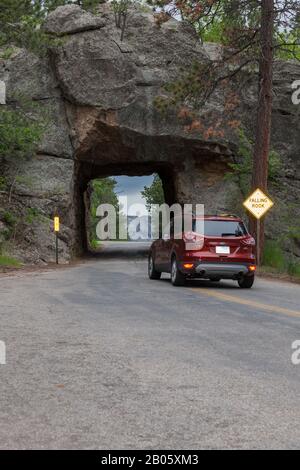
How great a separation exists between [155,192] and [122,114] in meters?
37.3

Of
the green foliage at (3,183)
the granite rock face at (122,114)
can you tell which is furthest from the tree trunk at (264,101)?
the green foliage at (3,183)

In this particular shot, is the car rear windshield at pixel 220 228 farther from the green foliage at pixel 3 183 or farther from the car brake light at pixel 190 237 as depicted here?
the green foliage at pixel 3 183

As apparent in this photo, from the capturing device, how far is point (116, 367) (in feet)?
18.9

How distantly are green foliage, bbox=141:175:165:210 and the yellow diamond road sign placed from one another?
1692 inches

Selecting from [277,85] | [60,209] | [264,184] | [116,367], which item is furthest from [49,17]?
[116,367]

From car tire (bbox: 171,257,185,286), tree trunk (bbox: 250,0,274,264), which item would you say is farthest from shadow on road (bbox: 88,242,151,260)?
car tire (bbox: 171,257,185,286)

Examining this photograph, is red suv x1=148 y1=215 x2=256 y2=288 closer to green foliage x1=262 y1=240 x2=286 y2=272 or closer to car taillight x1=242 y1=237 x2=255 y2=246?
car taillight x1=242 y1=237 x2=255 y2=246

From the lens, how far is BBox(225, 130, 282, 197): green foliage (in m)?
31.2

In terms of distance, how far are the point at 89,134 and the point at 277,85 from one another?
36.5 feet

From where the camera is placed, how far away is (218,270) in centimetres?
1477

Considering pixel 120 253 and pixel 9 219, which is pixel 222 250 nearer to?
pixel 9 219

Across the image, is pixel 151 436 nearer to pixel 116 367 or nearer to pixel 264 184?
pixel 116 367

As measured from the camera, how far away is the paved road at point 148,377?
152 inches
